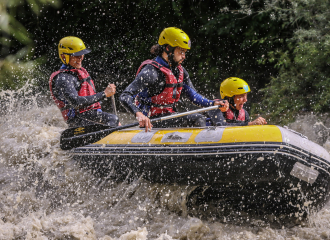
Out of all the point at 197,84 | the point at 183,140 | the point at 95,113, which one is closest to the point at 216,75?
the point at 197,84

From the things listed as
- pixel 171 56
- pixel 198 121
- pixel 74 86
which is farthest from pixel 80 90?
pixel 198 121

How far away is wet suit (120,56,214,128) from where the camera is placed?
3.54m

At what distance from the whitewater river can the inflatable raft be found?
222mm

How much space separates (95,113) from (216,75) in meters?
3.98

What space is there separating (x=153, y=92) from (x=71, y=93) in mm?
976

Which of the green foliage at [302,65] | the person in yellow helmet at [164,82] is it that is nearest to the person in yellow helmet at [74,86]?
the person in yellow helmet at [164,82]

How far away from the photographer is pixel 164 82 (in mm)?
3791

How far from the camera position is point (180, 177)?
343 cm

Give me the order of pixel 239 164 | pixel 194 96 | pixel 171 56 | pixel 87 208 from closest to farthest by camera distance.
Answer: pixel 239 164, pixel 171 56, pixel 87 208, pixel 194 96

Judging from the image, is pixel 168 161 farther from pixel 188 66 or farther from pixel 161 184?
pixel 188 66

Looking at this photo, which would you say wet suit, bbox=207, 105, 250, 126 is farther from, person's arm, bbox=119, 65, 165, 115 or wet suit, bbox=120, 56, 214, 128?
person's arm, bbox=119, 65, 165, 115

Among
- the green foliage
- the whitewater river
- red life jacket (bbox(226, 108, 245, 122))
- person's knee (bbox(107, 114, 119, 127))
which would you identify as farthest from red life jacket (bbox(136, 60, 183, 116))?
the green foliage

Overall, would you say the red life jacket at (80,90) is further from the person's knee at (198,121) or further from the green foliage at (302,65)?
the green foliage at (302,65)

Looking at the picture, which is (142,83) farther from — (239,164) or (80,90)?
(239,164)
